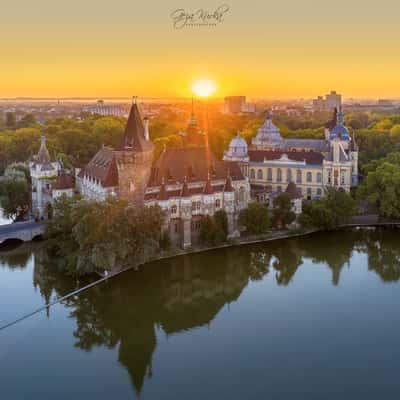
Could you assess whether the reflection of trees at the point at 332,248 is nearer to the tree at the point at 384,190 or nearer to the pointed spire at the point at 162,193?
the tree at the point at 384,190

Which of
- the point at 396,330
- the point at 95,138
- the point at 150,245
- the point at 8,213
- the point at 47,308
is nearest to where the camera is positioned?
the point at 396,330

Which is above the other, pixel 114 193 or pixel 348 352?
pixel 114 193

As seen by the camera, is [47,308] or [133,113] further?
[133,113]

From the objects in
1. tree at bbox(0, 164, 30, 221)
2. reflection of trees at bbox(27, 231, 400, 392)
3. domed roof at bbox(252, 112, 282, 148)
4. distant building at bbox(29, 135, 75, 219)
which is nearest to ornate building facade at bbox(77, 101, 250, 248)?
distant building at bbox(29, 135, 75, 219)

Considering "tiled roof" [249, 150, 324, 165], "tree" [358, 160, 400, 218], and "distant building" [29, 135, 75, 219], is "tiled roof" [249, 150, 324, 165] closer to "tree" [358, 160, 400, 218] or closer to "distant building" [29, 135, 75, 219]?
"tree" [358, 160, 400, 218]

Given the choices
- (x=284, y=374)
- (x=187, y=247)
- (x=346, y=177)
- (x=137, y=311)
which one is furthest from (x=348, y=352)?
(x=346, y=177)

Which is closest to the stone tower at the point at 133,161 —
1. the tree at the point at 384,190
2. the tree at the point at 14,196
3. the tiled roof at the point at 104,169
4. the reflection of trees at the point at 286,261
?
the tiled roof at the point at 104,169

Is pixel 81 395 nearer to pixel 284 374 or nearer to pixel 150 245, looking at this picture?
pixel 284 374
